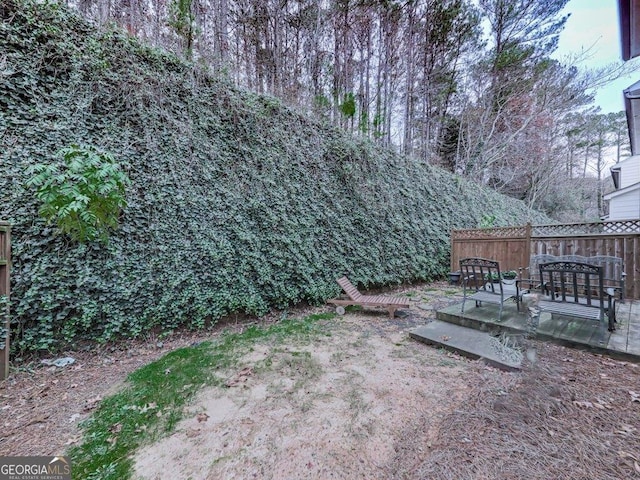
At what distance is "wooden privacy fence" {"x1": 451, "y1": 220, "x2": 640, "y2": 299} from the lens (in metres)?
4.70

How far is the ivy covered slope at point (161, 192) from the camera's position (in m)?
2.75

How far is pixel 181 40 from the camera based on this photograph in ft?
15.9

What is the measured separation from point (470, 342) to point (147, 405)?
Result: 3367mm

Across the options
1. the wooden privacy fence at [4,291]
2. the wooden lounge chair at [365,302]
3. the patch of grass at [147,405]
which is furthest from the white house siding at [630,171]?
the wooden privacy fence at [4,291]

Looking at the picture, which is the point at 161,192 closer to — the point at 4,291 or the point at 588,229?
the point at 4,291

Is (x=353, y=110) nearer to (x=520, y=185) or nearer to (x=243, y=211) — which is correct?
(x=243, y=211)

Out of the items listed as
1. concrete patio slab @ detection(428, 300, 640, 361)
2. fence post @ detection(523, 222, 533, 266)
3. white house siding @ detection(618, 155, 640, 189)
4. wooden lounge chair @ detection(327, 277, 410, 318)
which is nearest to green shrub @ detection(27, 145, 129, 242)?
wooden lounge chair @ detection(327, 277, 410, 318)

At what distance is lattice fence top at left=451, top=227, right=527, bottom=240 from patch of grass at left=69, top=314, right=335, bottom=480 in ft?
19.2

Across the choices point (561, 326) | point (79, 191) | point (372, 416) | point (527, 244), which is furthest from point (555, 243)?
point (79, 191)

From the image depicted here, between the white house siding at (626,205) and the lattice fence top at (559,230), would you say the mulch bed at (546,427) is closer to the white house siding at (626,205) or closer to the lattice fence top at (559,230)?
the lattice fence top at (559,230)

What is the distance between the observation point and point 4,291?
2367mm

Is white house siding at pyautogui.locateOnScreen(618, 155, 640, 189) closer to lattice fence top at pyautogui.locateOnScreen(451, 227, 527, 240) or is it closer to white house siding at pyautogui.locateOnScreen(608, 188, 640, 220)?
white house siding at pyautogui.locateOnScreen(608, 188, 640, 220)

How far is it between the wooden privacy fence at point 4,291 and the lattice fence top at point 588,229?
29.5ft

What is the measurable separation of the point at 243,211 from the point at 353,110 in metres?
5.23
